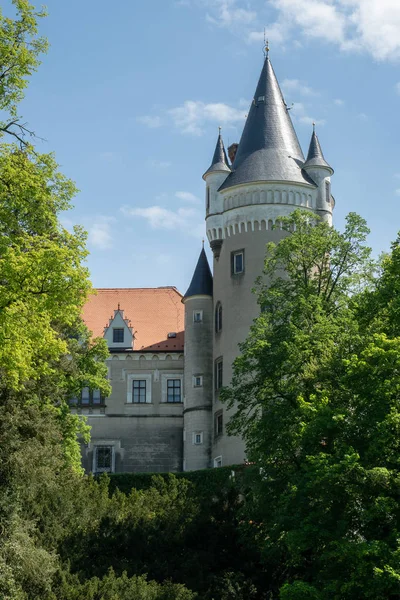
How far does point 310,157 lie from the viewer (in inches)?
2138

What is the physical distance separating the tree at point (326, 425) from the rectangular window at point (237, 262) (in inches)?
506

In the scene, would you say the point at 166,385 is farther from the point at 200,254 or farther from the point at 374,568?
the point at 374,568

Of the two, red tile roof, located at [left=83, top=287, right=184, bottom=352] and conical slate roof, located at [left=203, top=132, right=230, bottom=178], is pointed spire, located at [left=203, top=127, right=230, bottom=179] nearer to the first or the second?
conical slate roof, located at [left=203, top=132, right=230, bottom=178]

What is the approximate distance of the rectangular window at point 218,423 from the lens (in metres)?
51.9

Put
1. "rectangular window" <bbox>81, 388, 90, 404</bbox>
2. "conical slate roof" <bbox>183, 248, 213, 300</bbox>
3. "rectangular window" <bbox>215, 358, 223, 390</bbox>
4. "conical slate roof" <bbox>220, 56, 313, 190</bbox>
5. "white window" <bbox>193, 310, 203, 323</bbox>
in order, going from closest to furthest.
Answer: "rectangular window" <bbox>215, 358, 223, 390</bbox> → "conical slate roof" <bbox>220, 56, 313, 190</bbox> → "white window" <bbox>193, 310, 203, 323</bbox> → "conical slate roof" <bbox>183, 248, 213, 300</bbox> → "rectangular window" <bbox>81, 388, 90, 404</bbox>

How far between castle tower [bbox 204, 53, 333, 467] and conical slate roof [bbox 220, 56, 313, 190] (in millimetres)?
47

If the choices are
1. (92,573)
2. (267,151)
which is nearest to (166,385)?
(267,151)

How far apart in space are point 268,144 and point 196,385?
12.1 metres

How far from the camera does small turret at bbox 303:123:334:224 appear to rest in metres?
53.4

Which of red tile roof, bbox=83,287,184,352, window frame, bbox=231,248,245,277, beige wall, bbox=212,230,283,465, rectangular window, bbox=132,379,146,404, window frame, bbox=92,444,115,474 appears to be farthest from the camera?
red tile roof, bbox=83,287,184,352

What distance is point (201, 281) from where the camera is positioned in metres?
55.3

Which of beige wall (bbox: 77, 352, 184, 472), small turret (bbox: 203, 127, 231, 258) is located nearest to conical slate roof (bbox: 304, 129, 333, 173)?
small turret (bbox: 203, 127, 231, 258)

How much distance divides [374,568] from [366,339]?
746cm

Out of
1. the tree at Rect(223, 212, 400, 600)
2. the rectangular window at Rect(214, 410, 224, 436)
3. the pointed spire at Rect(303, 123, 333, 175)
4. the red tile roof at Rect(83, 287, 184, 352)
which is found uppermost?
the pointed spire at Rect(303, 123, 333, 175)
